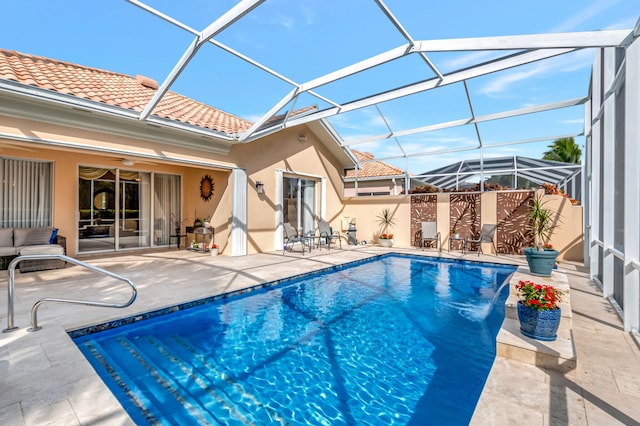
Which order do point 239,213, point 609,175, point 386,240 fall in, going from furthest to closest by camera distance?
point 386,240 → point 239,213 → point 609,175

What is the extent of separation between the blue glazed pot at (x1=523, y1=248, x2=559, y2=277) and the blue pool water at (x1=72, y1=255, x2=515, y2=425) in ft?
3.08

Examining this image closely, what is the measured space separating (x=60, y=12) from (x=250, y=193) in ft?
18.8

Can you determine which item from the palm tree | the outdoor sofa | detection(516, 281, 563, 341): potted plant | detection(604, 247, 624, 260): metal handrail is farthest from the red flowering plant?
the palm tree

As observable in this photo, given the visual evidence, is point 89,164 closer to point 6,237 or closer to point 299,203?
point 6,237

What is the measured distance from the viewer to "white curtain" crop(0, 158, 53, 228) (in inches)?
294

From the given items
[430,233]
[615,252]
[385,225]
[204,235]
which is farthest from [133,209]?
[615,252]

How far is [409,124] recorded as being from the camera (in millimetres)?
9992

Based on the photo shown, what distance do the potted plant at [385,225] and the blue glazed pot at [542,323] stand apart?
903 centimetres

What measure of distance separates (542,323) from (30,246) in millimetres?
9754

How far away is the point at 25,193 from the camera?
7.71 meters

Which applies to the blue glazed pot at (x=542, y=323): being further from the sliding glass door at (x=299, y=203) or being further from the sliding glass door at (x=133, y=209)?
the sliding glass door at (x=133, y=209)

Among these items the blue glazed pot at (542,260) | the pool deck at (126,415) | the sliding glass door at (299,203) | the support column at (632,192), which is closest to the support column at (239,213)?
the sliding glass door at (299,203)

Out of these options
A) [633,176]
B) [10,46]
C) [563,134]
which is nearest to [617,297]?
[633,176]

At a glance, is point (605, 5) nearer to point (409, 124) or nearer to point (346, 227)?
point (409, 124)
